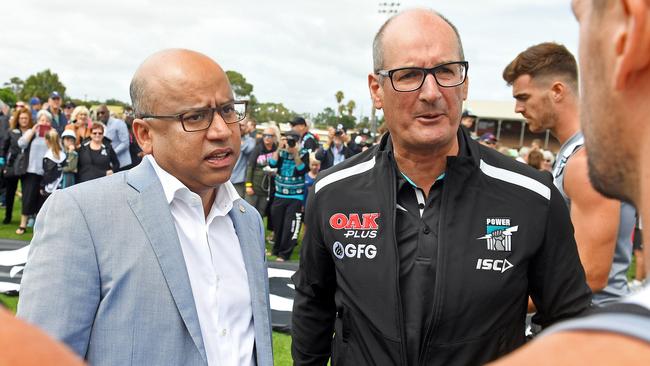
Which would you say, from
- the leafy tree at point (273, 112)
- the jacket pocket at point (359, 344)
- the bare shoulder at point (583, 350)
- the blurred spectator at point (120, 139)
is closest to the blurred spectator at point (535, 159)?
the jacket pocket at point (359, 344)

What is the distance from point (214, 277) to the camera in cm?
205

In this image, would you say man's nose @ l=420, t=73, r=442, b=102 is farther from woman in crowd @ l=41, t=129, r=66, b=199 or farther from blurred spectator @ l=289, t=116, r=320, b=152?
woman in crowd @ l=41, t=129, r=66, b=199

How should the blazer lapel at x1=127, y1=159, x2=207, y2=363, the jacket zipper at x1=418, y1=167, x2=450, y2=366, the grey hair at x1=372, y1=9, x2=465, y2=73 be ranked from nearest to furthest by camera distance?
the blazer lapel at x1=127, y1=159, x2=207, y2=363
the jacket zipper at x1=418, y1=167, x2=450, y2=366
the grey hair at x1=372, y1=9, x2=465, y2=73

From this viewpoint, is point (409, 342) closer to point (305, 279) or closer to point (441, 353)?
point (441, 353)

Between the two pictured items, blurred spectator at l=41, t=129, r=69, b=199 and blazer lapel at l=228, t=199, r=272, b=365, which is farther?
blurred spectator at l=41, t=129, r=69, b=199

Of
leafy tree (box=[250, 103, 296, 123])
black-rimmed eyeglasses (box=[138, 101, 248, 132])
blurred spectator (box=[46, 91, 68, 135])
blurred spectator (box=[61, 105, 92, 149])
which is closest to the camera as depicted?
black-rimmed eyeglasses (box=[138, 101, 248, 132])

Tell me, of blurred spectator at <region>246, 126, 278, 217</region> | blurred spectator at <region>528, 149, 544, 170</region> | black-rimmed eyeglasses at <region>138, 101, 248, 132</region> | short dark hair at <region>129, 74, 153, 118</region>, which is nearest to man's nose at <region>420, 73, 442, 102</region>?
black-rimmed eyeglasses at <region>138, 101, 248, 132</region>

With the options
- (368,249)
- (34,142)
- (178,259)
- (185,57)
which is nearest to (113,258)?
(178,259)

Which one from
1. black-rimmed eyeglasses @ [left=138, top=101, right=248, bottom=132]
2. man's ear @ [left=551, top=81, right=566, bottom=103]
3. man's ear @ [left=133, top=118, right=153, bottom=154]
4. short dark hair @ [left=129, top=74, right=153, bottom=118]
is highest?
man's ear @ [left=551, top=81, right=566, bottom=103]

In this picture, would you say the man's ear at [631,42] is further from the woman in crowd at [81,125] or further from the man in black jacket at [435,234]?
the woman in crowd at [81,125]

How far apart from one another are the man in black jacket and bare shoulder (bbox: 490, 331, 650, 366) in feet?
4.51

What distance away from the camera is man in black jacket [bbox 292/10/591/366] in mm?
1992

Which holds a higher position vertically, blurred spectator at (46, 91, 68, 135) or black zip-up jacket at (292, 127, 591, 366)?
blurred spectator at (46, 91, 68, 135)

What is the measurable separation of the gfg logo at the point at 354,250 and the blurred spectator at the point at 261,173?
270 inches
